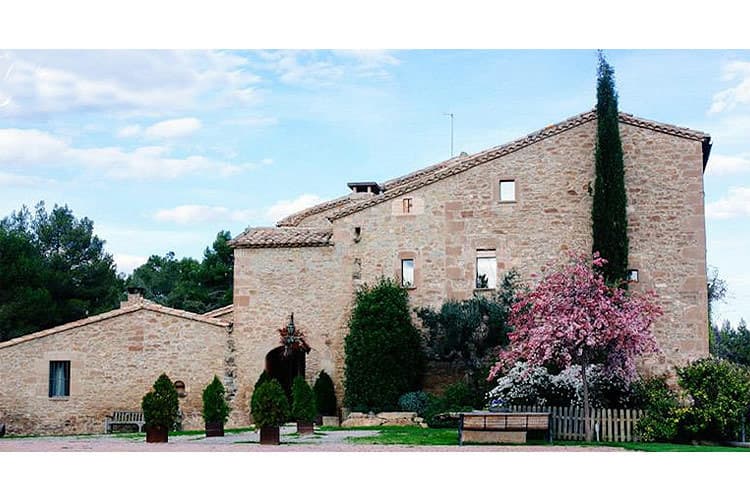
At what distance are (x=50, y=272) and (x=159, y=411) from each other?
19.4m

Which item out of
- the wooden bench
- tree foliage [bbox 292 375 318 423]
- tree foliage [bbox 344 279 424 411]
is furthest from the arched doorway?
the wooden bench

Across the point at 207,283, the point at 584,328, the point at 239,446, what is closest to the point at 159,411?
the point at 239,446

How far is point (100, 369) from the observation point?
28.9m

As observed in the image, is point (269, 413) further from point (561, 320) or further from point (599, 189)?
point (599, 189)

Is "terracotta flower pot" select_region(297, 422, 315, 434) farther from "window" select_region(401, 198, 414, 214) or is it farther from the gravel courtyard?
"window" select_region(401, 198, 414, 214)

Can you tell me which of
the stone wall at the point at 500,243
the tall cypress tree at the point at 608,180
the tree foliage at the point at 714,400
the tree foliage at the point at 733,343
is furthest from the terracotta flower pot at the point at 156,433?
the tree foliage at the point at 733,343

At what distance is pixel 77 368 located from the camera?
28797 mm

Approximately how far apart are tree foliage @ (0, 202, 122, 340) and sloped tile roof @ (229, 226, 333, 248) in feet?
33.6

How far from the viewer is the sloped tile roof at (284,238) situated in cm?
3014

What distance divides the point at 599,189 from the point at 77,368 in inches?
573

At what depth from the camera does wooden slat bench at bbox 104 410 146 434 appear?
2798cm

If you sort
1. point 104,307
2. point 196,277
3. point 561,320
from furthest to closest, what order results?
point 196,277 → point 104,307 → point 561,320

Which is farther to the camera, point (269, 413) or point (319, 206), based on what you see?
point (319, 206)

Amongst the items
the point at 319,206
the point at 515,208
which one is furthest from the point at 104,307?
the point at 515,208
